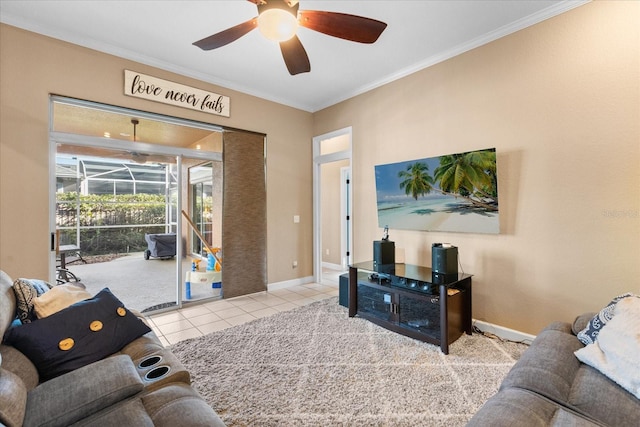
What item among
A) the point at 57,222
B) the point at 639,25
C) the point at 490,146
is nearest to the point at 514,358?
the point at 490,146

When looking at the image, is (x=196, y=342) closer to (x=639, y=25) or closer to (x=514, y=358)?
(x=514, y=358)

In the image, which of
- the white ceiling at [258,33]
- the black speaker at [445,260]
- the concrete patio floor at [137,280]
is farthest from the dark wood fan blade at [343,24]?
the concrete patio floor at [137,280]

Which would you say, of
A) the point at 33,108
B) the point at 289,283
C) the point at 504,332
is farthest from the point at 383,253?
the point at 33,108

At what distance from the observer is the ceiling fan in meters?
1.87

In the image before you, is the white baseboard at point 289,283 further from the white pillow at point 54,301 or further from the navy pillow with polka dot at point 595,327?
the navy pillow with polka dot at point 595,327

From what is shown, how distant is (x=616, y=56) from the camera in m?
2.31

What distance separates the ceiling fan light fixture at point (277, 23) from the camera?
1855mm

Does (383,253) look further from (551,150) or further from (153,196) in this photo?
(153,196)

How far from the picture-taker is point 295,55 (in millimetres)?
2420

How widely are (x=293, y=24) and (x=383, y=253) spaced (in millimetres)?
2480

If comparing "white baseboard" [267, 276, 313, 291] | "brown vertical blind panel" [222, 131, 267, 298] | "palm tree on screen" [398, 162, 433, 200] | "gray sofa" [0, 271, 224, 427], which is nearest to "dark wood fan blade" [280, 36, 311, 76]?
"palm tree on screen" [398, 162, 433, 200]

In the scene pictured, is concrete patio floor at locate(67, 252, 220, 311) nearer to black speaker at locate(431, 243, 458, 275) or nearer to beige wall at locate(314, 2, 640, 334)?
black speaker at locate(431, 243, 458, 275)

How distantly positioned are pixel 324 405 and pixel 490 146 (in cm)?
280

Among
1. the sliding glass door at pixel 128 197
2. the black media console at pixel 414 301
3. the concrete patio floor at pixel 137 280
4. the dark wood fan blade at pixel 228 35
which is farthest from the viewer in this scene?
the concrete patio floor at pixel 137 280
